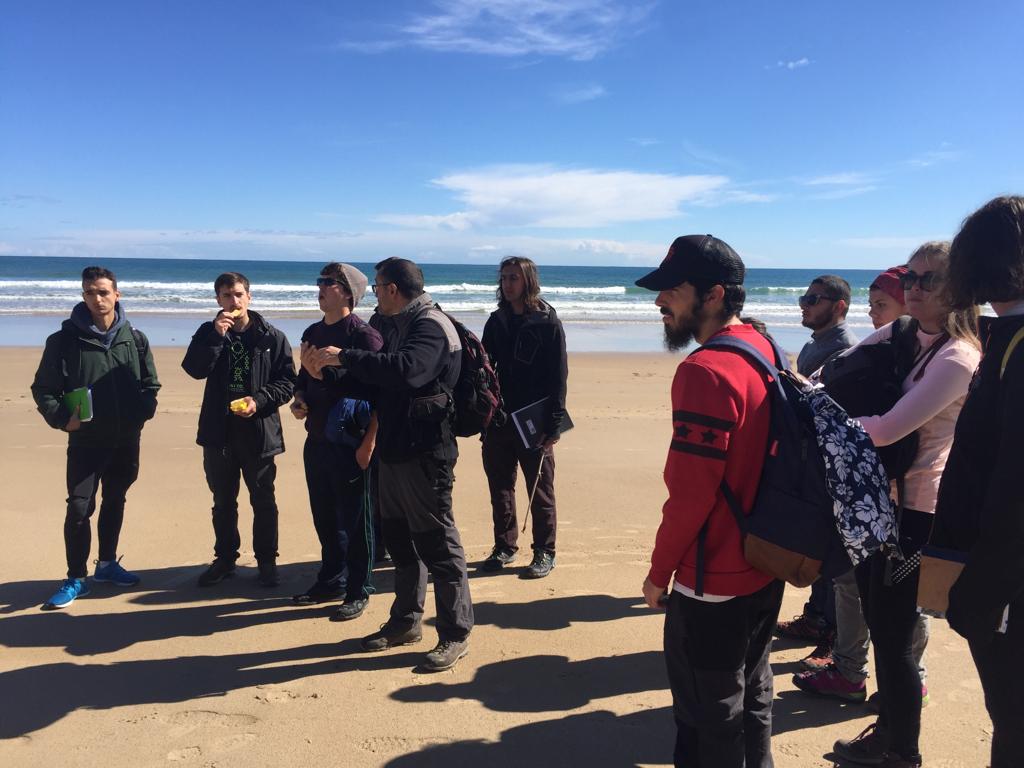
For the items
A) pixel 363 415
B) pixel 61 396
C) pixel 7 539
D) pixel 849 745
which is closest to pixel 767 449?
pixel 849 745

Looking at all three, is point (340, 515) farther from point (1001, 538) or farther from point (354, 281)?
point (1001, 538)

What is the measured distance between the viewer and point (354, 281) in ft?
14.4

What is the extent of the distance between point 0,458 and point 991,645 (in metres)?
8.28

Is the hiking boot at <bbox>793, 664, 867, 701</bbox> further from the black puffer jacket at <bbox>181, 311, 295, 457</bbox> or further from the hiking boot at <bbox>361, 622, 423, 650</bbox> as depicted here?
the black puffer jacket at <bbox>181, 311, 295, 457</bbox>

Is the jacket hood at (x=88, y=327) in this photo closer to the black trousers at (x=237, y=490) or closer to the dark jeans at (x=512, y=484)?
the black trousers at (x=237, y=490)

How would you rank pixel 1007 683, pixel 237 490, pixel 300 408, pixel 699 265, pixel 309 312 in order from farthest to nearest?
pixel 309 312 < pixel 237 490 < pixel 300 408 < pixel 699 265 < pixel 1007 683

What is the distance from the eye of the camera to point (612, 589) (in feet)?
15.3

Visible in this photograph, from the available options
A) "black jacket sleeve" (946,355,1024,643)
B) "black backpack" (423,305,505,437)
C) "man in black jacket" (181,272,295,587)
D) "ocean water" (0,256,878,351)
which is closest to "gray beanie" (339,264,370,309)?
"man in black jacket" (181,272,295,587)

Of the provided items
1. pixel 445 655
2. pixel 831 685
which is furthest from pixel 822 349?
pixel 445 655

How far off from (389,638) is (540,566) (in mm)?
1381

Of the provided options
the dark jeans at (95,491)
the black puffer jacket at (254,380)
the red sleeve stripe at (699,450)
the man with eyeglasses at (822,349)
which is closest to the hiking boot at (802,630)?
the man with eyeglasses at (822,349)

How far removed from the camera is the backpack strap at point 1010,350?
1.84 meters

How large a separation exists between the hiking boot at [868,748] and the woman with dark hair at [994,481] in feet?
2.87

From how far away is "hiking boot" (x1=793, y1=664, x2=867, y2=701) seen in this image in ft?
10.8
